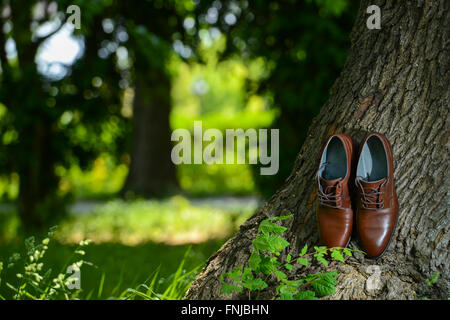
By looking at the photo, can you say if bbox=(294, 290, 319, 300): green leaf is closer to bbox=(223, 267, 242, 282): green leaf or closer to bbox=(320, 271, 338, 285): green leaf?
bbox=(320, 271, 338, 285): green leaf

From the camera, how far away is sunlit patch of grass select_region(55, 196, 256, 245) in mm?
6672

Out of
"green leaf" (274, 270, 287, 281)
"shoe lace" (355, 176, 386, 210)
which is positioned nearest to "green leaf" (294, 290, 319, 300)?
"green leaf" (274, 270, 287, 281)

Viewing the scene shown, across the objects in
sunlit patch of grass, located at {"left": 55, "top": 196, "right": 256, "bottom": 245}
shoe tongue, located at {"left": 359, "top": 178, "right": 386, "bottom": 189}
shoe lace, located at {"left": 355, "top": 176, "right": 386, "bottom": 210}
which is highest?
shoe tongue, located at {"left": 359, "top": 178, "right": 386, "bottom": 189}

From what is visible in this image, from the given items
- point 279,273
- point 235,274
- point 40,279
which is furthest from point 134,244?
point 279,273

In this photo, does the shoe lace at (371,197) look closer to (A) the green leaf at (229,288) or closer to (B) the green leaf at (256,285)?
(B) the green leaf at (256,285)

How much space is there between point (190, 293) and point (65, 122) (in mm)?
4869

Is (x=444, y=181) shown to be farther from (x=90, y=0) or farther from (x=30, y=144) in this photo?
(x=30, y=144)

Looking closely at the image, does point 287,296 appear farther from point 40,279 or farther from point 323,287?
point 40,279

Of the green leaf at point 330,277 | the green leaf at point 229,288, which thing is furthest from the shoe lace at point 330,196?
the green leaf at point 229,288

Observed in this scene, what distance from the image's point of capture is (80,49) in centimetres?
656

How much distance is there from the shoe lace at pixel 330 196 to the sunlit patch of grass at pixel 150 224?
4.06 m

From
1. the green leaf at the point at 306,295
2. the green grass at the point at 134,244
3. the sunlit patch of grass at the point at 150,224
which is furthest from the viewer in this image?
the sunlit patch of grass at the point at 150,224

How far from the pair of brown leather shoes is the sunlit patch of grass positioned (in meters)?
4.05

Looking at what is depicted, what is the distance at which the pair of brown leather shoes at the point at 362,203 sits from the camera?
2328 mm
